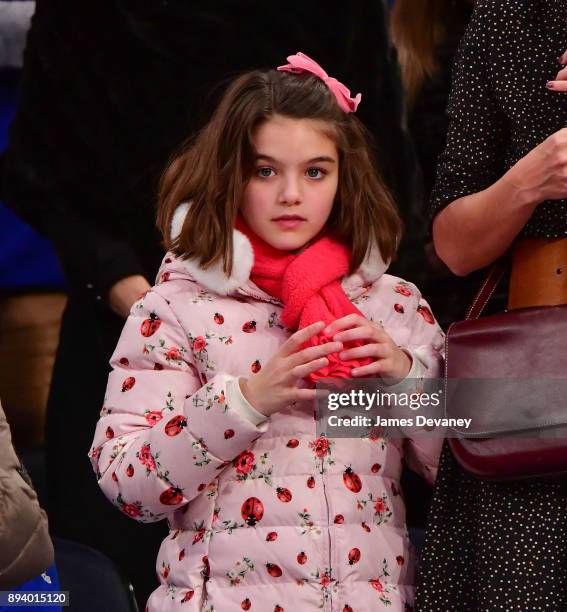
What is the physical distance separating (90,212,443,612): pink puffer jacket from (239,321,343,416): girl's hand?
3 centimetres

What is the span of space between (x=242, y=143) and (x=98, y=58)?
0.66 meters

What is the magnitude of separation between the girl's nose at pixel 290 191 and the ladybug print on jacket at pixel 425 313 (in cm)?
29

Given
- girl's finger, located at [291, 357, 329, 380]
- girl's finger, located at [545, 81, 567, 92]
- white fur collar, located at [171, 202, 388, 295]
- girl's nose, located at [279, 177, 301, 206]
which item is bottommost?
girl's finger, located at [291, 357, 329, 380]

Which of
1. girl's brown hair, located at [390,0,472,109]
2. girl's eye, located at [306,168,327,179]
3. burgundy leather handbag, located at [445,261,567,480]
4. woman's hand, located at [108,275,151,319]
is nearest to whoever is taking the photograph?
burgundy leather handbag, located at [445,261,567,480]

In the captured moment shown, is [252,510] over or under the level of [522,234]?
under

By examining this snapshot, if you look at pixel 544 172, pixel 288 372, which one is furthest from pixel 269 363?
pixel 544 172

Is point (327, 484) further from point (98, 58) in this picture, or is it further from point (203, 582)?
point (98, 58)

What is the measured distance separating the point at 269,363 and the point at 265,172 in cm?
36

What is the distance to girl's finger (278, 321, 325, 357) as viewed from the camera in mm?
1957

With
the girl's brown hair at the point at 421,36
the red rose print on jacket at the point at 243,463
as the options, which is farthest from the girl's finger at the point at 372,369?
the girl's brown hair at the point at 421,36

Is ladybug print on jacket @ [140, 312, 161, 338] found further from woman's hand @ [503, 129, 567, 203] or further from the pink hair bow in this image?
woman's hand @ [503, 129, 567, 203]

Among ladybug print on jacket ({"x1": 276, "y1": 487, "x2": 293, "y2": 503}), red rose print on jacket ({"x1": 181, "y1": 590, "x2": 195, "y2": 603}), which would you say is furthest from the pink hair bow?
red rose print on jacket ({"x1": 181, "y1": 590, "x2": 195, "y2": 603})

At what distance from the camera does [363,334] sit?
2.02 meters

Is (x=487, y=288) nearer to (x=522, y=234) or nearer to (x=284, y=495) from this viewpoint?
(x=522, y=234)
